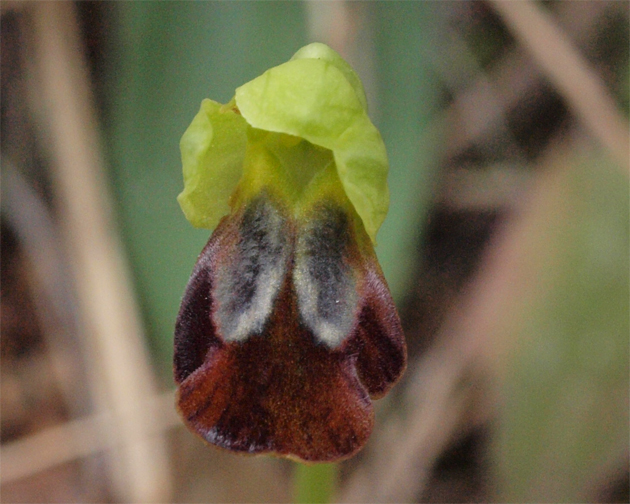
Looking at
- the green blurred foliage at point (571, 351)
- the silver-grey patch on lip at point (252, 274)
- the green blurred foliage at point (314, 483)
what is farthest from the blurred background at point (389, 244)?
the silver-grey patch on lip at point (252, 274)

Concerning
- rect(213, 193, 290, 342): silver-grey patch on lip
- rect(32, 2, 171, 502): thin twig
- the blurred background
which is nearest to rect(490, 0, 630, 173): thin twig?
the blurred background

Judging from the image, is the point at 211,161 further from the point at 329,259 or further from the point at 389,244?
the point at 389,244

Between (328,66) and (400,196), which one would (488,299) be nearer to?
(400,196)

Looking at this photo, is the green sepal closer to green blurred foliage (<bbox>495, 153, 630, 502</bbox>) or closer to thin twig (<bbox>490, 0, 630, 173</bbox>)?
green blurred foliage (<bbox>495, 153, 630, 502</bbox>)

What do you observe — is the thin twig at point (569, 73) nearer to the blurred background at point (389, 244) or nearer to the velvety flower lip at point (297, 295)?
the blurred background at point (389, 244)

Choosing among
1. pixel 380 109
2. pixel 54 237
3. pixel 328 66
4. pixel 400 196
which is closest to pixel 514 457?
pixel 400 196

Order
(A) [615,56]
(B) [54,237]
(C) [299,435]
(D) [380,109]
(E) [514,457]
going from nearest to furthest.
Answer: (C) [299,435] < (E) [514,457] < (D) [380,109] < (B) [54,237] < (A) [615,56]
